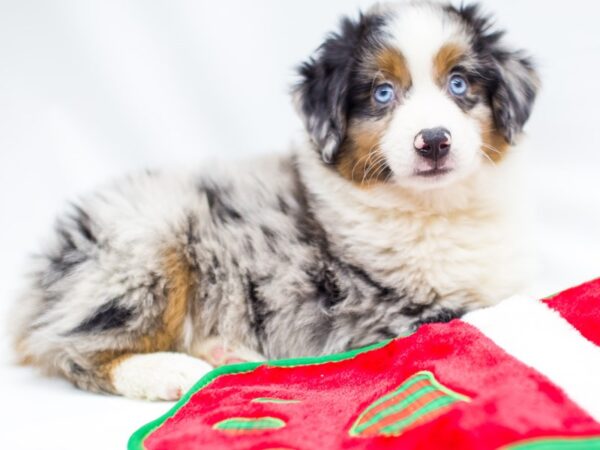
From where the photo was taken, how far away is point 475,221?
3.80m

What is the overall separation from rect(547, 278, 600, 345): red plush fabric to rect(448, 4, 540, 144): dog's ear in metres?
0.77

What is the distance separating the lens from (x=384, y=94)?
359cm

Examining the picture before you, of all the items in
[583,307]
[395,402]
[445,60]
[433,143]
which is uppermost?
[445,60]

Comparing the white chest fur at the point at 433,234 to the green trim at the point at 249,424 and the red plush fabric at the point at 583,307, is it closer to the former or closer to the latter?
the red plush fabric at the point at 583,307

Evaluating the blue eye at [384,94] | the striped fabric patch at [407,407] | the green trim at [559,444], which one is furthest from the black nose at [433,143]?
the green trim at [559,444]

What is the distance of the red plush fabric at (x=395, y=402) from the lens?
226 cm

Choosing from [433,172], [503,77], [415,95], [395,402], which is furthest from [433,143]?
[395,402]

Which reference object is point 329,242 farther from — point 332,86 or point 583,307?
point 583,307

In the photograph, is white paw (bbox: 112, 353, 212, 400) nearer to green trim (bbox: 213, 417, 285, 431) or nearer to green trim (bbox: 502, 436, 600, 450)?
green trim (bbox: 213, 417, 285, 431)

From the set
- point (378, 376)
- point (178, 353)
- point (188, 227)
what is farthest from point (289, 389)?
point (188, 227)

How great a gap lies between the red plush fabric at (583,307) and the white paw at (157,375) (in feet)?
4.92

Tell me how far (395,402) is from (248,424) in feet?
1.61

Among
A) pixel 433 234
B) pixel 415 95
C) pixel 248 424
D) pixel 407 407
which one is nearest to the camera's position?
pixel 407 407

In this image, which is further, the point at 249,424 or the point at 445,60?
the point at 445,60
